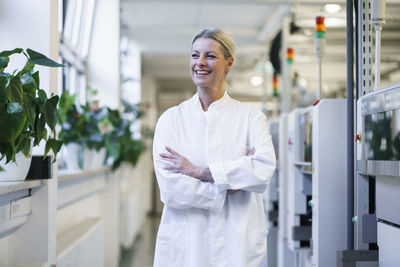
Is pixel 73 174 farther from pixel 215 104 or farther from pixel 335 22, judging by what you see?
pixel 335 22

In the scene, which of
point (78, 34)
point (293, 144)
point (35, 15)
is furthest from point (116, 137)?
point (35, 15)

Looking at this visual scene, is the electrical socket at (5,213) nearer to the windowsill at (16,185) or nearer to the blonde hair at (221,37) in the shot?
the windowsill at (16,185)

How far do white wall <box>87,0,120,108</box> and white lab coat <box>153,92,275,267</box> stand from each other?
359 cm

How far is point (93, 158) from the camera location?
171 inches

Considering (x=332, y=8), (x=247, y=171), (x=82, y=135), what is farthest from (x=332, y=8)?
(x=247, y=171)

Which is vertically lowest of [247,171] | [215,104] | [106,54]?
[247,171]

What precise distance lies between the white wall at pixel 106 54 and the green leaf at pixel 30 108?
11.5 ft

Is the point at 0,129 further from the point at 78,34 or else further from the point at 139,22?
the point at 139,22

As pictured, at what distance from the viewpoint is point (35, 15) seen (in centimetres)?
252

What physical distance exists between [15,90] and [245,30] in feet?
20.5

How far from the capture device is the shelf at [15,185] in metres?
1.88

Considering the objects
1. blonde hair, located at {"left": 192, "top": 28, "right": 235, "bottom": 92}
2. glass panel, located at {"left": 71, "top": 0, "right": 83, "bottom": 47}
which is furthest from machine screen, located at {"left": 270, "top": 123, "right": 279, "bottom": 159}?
blonde hair, located at {"left": 192, "top": 28, "right": 235, "bottom": 92}

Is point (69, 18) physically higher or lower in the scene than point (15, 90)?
higher

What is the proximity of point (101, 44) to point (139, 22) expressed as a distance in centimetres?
212
